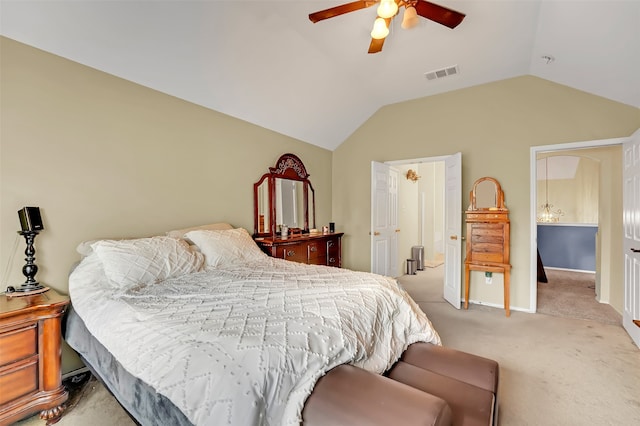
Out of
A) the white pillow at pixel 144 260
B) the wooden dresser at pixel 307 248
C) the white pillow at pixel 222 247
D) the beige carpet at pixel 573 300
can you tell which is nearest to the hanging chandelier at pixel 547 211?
the beige carpet at pixel 573 300

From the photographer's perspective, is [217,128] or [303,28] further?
[217,128]

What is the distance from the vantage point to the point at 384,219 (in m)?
4.94

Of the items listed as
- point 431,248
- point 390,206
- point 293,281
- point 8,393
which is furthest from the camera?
point 431,248

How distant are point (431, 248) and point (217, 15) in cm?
671

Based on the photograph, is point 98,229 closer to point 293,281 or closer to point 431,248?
point 293,281

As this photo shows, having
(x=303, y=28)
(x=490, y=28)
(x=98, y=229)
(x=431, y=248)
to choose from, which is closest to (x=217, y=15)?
(x=303, y=28)

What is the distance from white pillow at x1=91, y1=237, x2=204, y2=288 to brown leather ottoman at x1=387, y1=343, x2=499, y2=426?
1.71 m

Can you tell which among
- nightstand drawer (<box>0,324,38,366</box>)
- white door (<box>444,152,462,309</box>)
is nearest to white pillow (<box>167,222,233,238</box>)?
nightstand drawer (<box>0,324,38,366</box>)

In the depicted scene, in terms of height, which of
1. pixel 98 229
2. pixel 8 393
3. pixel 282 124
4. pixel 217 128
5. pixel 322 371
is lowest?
pixel 8 393

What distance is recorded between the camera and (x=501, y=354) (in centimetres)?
261

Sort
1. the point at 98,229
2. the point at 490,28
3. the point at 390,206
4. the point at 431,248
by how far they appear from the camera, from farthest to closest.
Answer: the point at 431,248 → the point at 390,206 → the point at 490,28 → the point at 98,229

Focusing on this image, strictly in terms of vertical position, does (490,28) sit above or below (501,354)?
above

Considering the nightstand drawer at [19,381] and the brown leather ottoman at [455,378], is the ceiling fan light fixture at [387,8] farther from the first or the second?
the nightstand drawer at [19,381]

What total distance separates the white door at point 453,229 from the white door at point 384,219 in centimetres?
100
